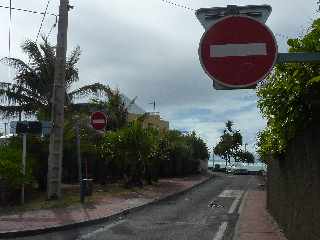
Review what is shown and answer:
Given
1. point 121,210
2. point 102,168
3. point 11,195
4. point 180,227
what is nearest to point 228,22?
point 180,227

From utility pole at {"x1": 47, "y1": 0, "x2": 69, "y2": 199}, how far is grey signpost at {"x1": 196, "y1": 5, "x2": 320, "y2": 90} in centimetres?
1667

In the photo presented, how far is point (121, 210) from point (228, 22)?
1456 cm

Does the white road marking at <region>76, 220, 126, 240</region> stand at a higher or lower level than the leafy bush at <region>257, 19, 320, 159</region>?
lower

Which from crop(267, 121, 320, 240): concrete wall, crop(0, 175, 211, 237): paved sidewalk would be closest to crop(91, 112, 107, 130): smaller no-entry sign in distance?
crop(0, 175, 211, 237): paved sidewalk

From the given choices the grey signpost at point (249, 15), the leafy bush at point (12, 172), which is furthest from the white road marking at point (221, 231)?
the grey signpost at point (249, 15)

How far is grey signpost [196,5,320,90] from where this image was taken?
14.2 feet

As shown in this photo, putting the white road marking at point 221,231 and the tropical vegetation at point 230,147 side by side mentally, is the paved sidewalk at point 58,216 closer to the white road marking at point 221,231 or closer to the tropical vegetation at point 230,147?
the white road marking at point 221,231

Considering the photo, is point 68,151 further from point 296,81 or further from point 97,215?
point 296,81

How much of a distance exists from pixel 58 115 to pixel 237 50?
17.0 meters

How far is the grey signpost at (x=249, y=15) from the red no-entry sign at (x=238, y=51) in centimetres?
4

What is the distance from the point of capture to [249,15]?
436 cm

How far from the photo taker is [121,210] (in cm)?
1842

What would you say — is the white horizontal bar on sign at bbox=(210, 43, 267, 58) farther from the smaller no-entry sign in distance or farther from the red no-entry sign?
the smaller no-entry sign in distance

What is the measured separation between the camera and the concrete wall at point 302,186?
7621 millimetres
